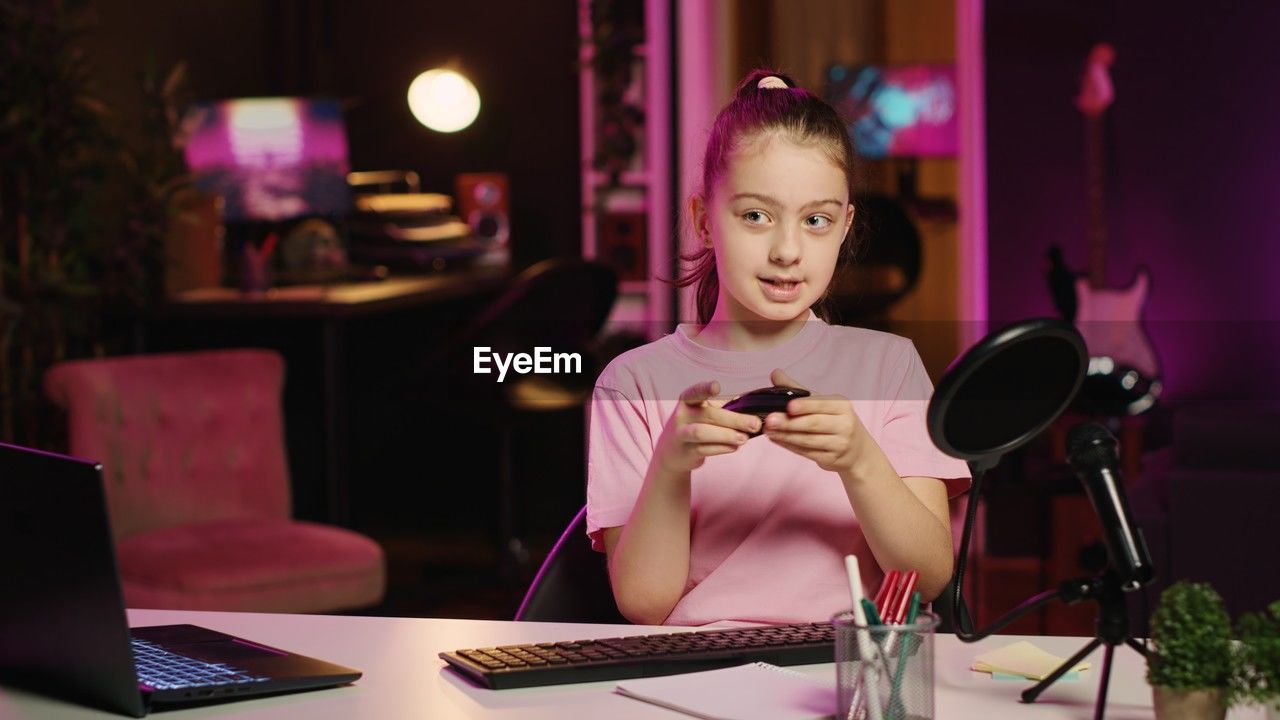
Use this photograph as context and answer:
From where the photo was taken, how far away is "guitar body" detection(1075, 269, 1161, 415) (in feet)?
16.7

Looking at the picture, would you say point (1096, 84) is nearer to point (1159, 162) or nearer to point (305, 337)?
point (1159, 162)

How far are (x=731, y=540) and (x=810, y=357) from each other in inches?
7.9

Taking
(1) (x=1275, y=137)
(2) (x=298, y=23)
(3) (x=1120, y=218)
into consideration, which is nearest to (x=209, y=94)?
(2) (x=298, y=23)

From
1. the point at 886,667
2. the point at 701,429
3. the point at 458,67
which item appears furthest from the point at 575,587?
the point at 458,67

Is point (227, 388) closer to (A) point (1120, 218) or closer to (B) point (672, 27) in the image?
(B) point (672, 27)

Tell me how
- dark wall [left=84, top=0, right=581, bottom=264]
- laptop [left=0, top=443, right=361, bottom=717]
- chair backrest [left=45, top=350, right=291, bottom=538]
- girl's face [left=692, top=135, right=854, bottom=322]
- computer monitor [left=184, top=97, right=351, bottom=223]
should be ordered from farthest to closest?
dark wall [left=84, top=0, right=581, bottom=264], computer monitor [left=184, top=97, right=351, bottom=223], chair backrest [left=45, top=350, right=291, bottom=538], girl's face [left=692, top=135, right=854, bottom=322], laptop [left=0, top=443, right=361, bottom=717]

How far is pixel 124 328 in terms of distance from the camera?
13.7 ft

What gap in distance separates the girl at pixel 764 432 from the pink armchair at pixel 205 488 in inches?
71.4

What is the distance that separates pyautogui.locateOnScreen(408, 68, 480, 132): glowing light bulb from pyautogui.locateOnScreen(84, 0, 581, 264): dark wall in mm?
68

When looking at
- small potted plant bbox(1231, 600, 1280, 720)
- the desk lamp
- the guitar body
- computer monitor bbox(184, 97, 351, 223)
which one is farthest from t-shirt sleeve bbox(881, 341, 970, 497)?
the guitar body

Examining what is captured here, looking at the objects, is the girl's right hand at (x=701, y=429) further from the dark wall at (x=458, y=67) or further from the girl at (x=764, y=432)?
the dark wall at (x=458, y=67)

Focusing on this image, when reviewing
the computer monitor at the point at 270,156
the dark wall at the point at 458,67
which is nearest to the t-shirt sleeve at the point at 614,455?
the computer monitor at the point at 270,156

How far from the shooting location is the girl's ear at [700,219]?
132 centimetres

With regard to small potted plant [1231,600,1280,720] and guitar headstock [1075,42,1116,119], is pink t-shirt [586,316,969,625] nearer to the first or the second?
small potted plant [1231,600,1280,720]
